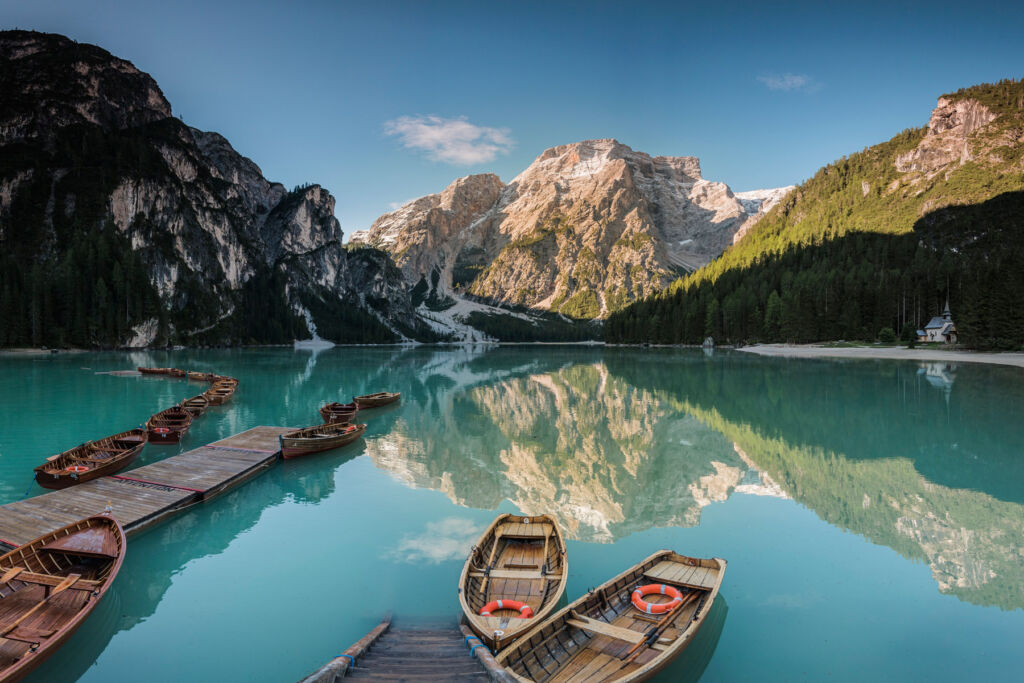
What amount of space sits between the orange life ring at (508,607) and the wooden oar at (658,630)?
1797 millimetres

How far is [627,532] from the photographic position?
1462cm

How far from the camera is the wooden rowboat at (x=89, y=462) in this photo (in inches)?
693

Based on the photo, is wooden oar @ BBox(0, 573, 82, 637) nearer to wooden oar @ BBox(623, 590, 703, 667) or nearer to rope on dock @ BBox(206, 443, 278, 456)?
wooden oar @ BBox(623, 590, 703, 667)

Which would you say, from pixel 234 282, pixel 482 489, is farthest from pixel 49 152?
pixel 482 489

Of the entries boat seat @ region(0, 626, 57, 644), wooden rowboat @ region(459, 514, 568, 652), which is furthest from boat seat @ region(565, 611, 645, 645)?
boat seat @ region(0, 626, 57, 644)

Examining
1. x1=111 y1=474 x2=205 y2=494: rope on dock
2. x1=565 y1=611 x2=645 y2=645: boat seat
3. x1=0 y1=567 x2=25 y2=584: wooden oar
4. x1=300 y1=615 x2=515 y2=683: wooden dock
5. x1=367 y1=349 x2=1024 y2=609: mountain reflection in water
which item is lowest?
x1=367 y1=349 x2=1024 y2=609: mountain reflection in water

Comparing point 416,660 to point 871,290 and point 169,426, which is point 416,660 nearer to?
point 169,426

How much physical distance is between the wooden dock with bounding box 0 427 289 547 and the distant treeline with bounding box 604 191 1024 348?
92660 millimetres

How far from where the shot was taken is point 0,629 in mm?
8383

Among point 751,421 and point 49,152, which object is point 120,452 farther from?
point 49,152

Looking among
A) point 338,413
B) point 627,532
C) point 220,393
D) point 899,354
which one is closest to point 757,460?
point 627,532

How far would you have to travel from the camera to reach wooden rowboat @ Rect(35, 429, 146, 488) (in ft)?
57.8

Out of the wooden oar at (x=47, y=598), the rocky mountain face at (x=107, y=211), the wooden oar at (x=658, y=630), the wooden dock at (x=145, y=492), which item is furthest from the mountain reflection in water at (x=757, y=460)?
the rocky mountain face at (x=107, y=211)

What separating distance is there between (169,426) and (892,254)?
160994 millimetres
